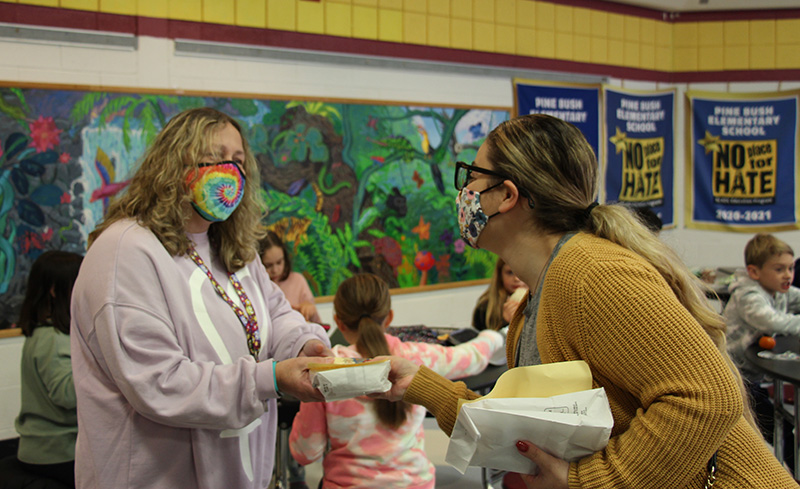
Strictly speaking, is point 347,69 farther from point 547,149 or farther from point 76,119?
point 547,149

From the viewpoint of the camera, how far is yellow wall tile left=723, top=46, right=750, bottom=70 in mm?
6777

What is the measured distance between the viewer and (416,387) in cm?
142

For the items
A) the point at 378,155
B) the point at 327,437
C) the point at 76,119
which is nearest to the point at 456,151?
the point at 378,155

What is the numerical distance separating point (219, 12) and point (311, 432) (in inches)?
128

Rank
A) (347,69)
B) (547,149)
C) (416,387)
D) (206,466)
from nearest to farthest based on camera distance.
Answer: (547,149)
(416,387)
(206,466)
(347,69)

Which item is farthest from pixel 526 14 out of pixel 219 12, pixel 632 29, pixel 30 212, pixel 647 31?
pixel 30 212

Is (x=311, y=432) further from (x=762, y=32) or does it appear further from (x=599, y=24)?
(x=762, y=32)

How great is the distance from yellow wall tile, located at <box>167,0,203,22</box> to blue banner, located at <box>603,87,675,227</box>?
13.3 ft

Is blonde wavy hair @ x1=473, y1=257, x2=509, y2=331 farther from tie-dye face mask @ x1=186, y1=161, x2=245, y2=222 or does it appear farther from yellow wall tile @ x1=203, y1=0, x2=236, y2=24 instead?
yellow wall tile @ x1=203, y1=0, x2=236, y2=24

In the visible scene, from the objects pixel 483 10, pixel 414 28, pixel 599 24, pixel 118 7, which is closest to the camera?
pixel 118 7

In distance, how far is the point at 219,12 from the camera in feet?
14.2

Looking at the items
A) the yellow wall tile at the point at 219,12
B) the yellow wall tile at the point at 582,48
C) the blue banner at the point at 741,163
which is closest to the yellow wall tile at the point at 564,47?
the yellow wall tile at the point at 582,48

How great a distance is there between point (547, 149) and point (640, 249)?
0.93 feet

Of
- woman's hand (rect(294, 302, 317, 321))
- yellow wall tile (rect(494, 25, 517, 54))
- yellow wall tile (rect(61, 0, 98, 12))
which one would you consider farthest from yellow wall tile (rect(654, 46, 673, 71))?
yellow wall tile (rect(61, 0, 98, 12))
